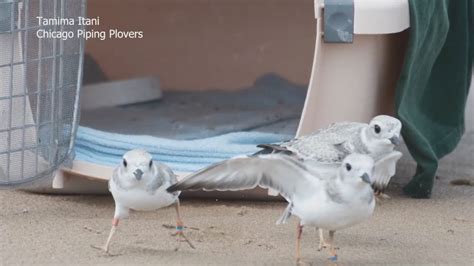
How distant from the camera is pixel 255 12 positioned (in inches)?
162

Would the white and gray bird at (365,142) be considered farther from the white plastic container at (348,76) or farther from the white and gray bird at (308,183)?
the white plastic container at (348,76)

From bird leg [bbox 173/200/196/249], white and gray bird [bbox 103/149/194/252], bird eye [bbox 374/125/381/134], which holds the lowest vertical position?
bird leg [bbox 173/200/196/249]

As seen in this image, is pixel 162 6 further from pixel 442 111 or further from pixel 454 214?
pixel 454 214

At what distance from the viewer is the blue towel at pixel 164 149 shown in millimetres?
3104

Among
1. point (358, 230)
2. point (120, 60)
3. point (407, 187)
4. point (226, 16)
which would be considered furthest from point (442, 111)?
point (120, 60)

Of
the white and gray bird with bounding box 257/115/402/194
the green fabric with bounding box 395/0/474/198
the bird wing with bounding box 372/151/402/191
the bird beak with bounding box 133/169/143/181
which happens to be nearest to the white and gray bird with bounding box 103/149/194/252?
the bird beak with bounding box 133/169/143/181

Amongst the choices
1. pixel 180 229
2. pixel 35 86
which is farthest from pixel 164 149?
pixel 180 229

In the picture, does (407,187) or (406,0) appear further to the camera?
(407,187)

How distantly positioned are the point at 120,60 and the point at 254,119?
70 centimetres

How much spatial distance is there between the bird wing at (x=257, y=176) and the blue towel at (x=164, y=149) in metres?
0.51

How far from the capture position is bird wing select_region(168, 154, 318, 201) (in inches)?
96.9

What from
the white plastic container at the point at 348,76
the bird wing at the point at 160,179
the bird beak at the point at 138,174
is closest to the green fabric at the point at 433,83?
the white plastic container at the point at 348,76

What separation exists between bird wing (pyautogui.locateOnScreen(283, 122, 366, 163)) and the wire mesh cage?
73 cm

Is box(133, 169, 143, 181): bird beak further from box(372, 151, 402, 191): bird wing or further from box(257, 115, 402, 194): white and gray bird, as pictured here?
box(372, 151, 402, 191): bird wing
